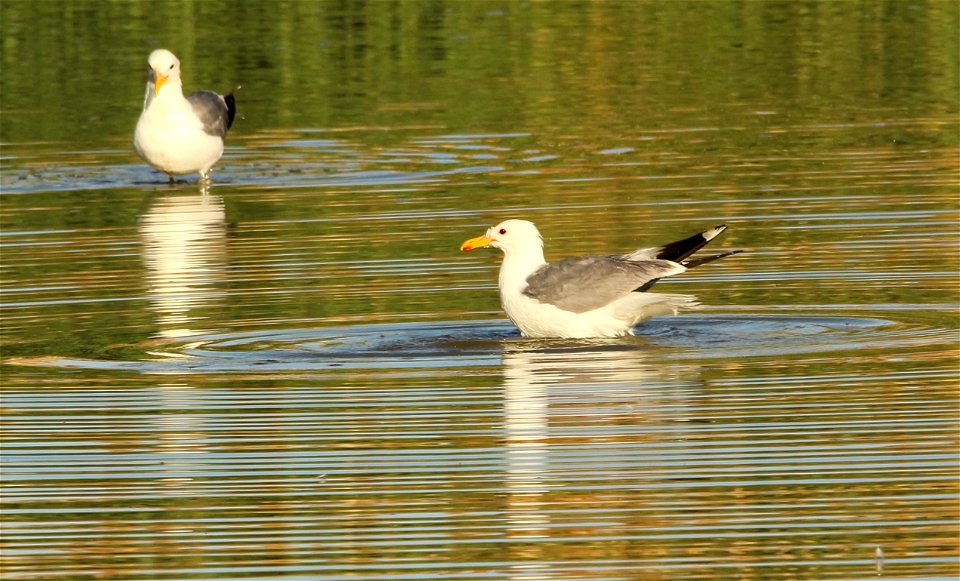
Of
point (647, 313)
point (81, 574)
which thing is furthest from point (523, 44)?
point (81, 574)

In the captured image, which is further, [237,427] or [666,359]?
[666,359]

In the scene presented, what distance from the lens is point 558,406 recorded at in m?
11.7

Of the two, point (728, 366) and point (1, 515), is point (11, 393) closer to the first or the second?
point (1, 515)

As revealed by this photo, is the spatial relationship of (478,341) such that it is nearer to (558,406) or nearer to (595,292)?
(595,292)

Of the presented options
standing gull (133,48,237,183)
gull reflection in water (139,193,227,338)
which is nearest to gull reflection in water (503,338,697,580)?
gull reflection in water (139,193,227,338)

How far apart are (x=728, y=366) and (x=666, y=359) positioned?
1.37 ft

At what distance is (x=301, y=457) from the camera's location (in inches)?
422

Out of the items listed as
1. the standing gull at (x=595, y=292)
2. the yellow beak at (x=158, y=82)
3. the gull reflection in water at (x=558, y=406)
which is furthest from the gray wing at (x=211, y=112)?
the gull reflection in water at (x=558, y=406)

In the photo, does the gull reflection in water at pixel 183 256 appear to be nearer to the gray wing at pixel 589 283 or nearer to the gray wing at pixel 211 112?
the gray wing at pixel 211 112

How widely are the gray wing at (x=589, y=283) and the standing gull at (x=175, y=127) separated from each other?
32.5ft

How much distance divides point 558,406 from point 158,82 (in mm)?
12668

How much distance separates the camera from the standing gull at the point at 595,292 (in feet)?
45.0

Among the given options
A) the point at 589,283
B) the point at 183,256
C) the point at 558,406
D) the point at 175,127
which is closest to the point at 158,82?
the point at 175,127

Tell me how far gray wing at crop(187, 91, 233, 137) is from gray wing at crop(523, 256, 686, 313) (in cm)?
1022
